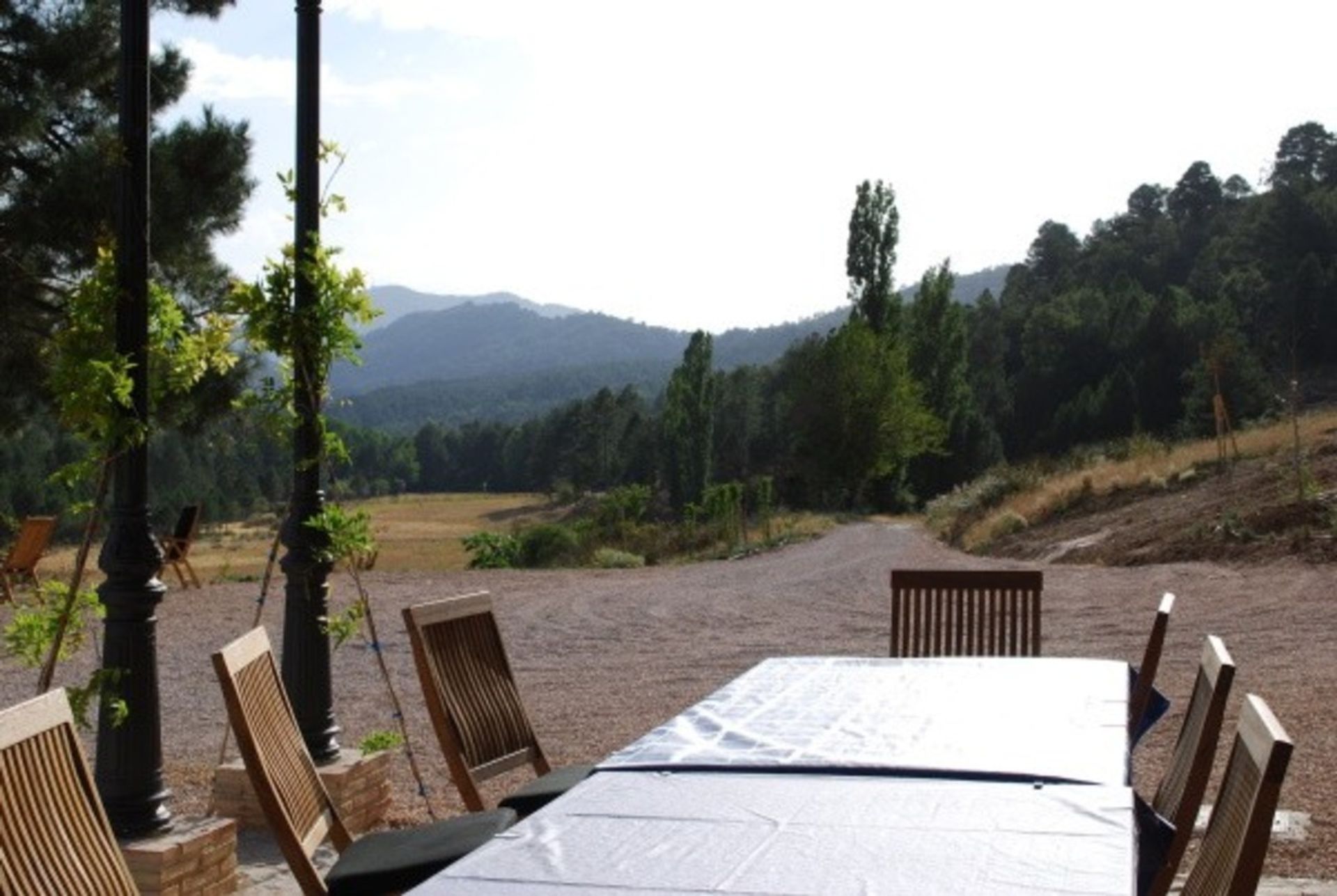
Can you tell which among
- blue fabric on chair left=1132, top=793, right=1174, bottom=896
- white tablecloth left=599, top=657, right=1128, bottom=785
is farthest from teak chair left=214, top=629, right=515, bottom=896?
blue fabric on chair left=1132, top=793, right=1174, bottom=896

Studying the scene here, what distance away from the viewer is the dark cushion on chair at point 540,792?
Result: 378 centimetres

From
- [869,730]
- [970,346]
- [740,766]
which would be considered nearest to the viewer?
[740,766]

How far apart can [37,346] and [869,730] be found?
40.0 feet

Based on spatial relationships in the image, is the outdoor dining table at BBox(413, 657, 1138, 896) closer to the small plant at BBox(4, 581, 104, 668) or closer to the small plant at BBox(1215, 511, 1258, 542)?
the small plant at BBox(4, 581, 104, 668)

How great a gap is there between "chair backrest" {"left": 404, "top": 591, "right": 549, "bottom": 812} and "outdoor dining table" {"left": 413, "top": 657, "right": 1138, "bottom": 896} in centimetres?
Answer: 72

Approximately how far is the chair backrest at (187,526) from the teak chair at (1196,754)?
1495 cm

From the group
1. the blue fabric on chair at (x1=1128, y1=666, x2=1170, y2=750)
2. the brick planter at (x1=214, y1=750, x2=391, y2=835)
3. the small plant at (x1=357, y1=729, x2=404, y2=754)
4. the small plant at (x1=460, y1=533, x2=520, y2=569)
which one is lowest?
the small plant at (x1=460, y1=533, x2=520, y2=569)

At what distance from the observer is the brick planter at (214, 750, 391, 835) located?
16.0 ft

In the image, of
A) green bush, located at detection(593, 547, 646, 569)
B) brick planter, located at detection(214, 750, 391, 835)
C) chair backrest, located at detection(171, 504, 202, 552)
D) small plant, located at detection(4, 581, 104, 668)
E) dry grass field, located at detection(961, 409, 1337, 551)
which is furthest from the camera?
green bush, located at detection(593, 547, 646, 569)

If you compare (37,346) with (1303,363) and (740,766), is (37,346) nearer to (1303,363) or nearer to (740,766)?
(740,766)

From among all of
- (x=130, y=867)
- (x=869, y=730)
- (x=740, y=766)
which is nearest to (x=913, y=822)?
(x=740, y=766)

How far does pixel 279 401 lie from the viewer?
5062mm

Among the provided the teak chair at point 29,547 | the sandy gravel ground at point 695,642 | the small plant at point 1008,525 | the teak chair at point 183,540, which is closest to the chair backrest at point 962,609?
the sandy gravel ground at point 695,642

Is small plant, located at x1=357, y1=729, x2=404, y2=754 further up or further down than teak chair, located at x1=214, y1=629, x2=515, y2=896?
further down
